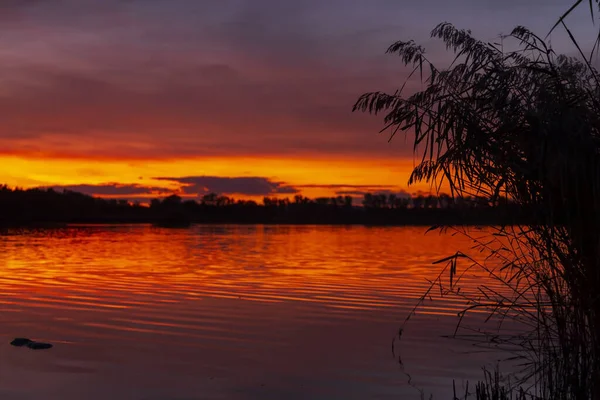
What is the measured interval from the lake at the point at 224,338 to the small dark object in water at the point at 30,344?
0.75ft

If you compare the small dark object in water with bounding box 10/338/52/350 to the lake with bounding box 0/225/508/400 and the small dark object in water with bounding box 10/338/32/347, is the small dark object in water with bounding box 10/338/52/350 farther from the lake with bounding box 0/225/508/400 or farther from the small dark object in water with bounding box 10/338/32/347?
the lake with bounding box 0/225/508/400

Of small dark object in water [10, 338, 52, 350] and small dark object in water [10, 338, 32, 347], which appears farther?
small dark object in water [10, 338, 32, 347]

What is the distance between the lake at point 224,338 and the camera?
34.4ft

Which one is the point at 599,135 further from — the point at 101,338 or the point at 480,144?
the point at 101,338

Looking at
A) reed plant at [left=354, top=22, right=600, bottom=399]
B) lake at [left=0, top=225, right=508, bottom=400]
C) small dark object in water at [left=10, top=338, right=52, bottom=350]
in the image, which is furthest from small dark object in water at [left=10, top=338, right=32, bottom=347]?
reed plant at [left=354, top=22, right=600, bottom=399]

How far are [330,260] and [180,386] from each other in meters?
27.6

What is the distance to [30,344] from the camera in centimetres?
1273

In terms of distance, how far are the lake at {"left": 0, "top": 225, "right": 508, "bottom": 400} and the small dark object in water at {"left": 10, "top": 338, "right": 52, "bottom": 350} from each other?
23 cm

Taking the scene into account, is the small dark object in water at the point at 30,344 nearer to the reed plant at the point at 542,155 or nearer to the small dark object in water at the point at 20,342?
the small dark object in water at the point at 20,342

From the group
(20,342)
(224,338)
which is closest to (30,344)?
(20,342)

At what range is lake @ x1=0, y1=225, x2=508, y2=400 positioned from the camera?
10477mm

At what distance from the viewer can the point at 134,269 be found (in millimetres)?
30734

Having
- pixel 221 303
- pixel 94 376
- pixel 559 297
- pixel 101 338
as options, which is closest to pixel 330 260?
pixel 221 303

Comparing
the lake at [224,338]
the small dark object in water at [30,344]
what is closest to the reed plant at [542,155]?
the lake at [224,338]
